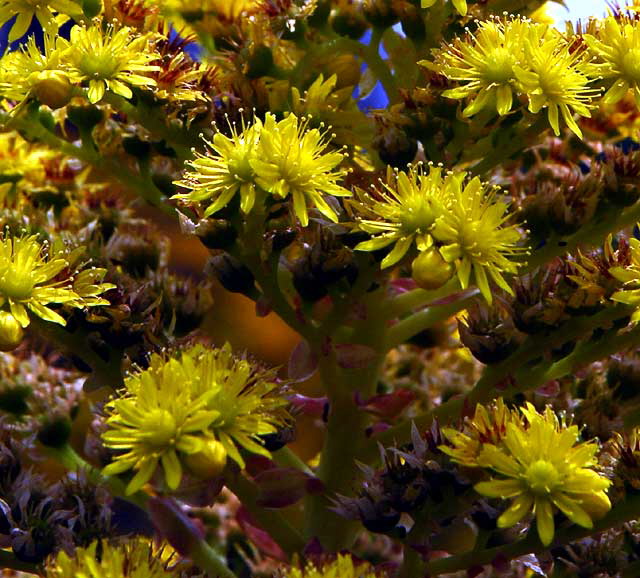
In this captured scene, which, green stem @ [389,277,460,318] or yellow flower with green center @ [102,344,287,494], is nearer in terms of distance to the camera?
yellow flower with green center @ [102,344,287,494]

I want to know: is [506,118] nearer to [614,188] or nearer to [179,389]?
[614,188]

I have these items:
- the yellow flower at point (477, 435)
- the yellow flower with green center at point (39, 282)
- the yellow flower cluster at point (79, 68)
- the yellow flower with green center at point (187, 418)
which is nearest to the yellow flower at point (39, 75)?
the yellow flower cluster at point (79, 68)

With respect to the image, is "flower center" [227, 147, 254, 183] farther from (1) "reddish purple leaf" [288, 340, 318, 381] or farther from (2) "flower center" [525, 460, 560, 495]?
(2) "flower center" [525, 460, 560, 495]

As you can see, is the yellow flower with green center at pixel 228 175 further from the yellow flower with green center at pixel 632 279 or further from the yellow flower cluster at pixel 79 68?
the yellow flower with green center at pixel 632 279

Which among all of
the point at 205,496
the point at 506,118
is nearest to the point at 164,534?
the point at 205,496

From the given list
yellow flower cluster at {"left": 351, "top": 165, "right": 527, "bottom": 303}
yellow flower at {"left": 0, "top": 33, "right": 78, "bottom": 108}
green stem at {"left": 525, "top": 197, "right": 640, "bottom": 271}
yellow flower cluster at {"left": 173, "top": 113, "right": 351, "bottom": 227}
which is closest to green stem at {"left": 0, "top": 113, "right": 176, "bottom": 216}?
yellow flower at {"left": 0, "top": 33, "right": 78, "bottom": 108}

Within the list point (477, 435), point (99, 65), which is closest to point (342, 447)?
point (477, 435)
